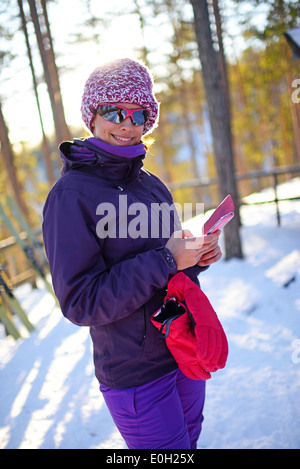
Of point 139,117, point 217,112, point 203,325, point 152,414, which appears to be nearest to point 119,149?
point 139,117

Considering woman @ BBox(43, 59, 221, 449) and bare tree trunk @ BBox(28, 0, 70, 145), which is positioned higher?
bare tree trunk @ BBox(28, 0, 70, 145)

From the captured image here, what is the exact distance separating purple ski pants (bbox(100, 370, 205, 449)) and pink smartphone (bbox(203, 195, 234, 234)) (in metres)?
0.62

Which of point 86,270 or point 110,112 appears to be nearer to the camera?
point 86,270

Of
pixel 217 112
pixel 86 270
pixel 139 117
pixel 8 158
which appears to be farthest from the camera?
pixel 8 158

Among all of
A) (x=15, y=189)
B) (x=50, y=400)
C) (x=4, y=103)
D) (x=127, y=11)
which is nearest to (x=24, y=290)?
(x=15, y=189)

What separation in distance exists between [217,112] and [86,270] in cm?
475

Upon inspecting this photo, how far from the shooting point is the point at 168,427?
1.36 metres

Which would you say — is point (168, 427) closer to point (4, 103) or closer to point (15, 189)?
point (15, 189)

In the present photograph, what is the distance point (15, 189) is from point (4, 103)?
3322mm

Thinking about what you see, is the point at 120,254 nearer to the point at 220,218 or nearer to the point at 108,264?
the point at 108,264

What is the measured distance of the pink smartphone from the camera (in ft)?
4.36

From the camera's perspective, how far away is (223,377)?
123 inches

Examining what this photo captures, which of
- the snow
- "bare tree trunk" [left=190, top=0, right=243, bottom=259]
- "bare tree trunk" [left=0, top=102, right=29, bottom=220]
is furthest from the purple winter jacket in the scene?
"bare tree trunk" [left=0, top=102, right=29, bottom=220]

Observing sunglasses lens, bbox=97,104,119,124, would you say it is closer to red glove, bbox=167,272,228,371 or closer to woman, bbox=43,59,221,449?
woman, bbox=43,59,221,449
